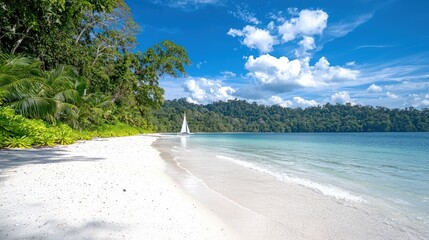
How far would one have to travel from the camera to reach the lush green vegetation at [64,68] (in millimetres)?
8117

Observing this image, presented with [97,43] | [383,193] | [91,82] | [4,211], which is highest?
[97,43]

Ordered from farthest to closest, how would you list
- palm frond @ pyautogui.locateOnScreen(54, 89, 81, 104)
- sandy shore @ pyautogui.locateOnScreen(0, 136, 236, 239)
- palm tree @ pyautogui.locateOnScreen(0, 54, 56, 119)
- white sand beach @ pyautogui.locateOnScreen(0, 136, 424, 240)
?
1. palm frond @ pyautogui.locateOnScreen(54, 89, 81, 104)
2. palm tree @ pyautogui.locateOnScreen(0, 54, 56, 119)
3. white sand beach @ pyautogui.locateOnScreen(0, 136, 424, 240)
4. sandy shore @ pyautogui.locateOnScreen(0, 136, 236, 239)

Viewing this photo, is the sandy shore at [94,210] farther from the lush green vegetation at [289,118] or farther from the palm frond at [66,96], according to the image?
the lush green vegetation at [289,118]

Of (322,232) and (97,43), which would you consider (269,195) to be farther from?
(97,43)

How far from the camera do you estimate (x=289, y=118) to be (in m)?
154

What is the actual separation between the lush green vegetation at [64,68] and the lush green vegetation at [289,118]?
213 ft

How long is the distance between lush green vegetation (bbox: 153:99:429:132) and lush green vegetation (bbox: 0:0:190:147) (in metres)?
65.1

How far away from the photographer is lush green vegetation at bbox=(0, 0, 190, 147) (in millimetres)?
8117

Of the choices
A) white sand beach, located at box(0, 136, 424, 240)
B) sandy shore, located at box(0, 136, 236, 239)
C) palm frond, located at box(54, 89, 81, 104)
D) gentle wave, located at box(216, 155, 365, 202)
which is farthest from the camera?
palm frond, located at box(54, 89, 81, 104)

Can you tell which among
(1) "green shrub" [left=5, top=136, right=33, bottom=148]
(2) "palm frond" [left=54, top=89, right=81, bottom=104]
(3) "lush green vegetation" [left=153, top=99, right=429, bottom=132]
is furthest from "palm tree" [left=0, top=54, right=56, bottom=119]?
(3) "lush green vegetation" [left=153, top=99, right=429, bottom=132]

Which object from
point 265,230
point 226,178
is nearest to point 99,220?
point 265,230

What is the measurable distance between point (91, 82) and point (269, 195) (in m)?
21.9

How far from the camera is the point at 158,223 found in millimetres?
3074

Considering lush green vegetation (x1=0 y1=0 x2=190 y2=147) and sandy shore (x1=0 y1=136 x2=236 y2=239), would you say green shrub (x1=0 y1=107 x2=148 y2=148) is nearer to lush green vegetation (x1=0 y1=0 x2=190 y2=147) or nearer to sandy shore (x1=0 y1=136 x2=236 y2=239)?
lush green vegetation (x1=0 y1=0 x2=190 y2=147)
